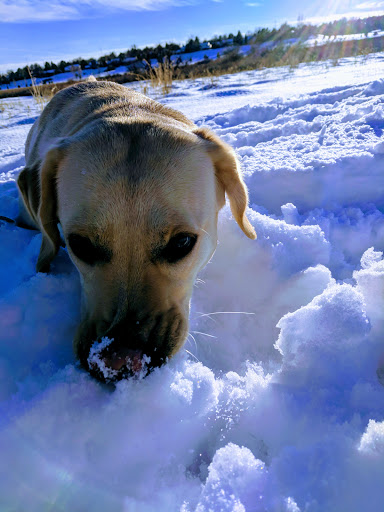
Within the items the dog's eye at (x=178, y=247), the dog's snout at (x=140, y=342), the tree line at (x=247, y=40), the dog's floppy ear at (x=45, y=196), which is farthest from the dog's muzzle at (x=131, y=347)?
the tree line at (x=247, y=40)

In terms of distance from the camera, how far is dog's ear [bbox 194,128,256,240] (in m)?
2.21

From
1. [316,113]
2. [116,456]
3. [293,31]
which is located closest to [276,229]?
[116,456]

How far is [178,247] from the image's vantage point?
181 centimetres

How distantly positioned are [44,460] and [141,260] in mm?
897

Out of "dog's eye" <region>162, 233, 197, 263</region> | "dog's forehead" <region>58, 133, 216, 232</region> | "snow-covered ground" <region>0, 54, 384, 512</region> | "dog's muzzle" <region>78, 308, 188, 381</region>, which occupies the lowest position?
"snow-covered ground" <region>0, 54, 384, 512</region>

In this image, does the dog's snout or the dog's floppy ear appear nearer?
the dog's snout

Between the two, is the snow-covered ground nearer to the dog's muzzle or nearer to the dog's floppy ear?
the dog's muzzle

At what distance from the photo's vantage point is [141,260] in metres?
1.69

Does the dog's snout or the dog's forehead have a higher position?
the dog's forehead

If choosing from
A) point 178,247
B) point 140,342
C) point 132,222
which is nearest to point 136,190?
point 132,222

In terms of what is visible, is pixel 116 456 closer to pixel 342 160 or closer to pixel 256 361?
pixel 256 361

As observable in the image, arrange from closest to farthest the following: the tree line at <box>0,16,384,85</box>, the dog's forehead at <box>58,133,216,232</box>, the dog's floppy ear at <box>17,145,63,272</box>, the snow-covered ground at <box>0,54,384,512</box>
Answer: the snow-covered ground at <box>0,54,384,512</box>
the dog's forehead at <box>58,133,216,232</box>
the dog's floppy ear at <box>17,145,63,272</box>
the tree line at <box>0,16,384,85</box>

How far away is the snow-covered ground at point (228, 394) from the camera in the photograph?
1137 mm

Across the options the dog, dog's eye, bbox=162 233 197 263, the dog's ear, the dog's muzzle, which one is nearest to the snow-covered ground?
the dog's muzzle
